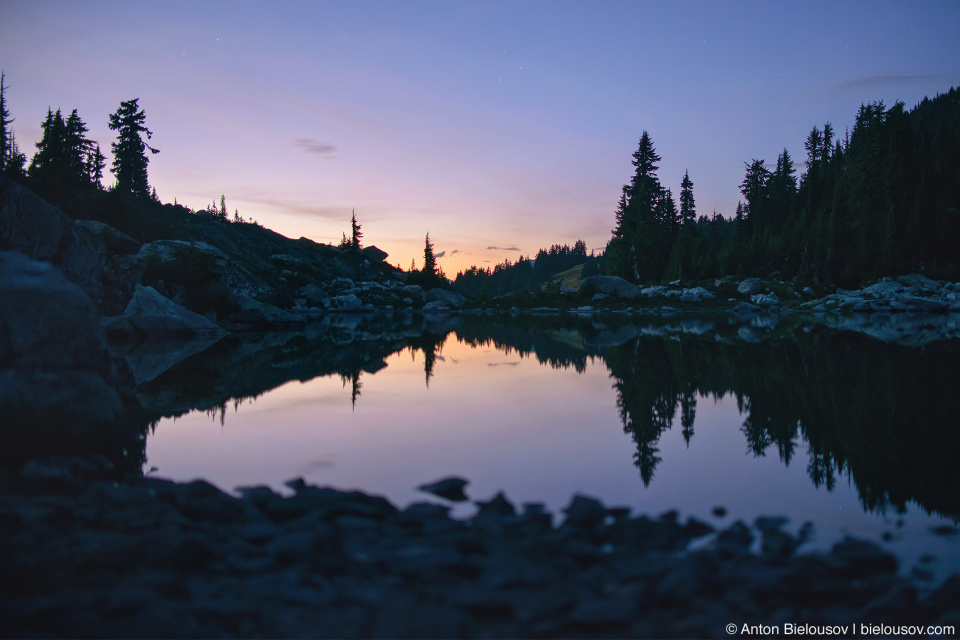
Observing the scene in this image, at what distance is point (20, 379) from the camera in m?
7.02

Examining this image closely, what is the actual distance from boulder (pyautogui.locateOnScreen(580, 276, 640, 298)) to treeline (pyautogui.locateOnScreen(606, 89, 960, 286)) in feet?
31.3

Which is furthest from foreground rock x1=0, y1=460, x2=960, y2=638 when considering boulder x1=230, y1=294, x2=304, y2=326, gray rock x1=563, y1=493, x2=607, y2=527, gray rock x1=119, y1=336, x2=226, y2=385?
boulder x1=230, y1=294, x2=304, y2=326

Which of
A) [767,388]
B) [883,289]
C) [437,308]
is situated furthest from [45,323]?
[883,289]

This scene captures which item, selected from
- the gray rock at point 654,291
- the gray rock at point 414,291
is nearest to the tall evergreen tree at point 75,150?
the gray rock at point 414,291

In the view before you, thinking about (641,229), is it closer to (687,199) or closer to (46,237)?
(687,199)

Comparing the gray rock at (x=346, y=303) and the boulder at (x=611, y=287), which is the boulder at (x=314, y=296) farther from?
the boulder at (x=611, y=287)

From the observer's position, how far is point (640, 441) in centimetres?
737

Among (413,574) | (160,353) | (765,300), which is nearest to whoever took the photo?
(413,574)

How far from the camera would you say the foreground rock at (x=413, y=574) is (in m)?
3.16

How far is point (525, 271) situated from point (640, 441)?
16327 centimetres

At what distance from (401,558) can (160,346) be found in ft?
61.9

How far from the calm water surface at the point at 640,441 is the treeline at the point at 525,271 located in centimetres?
14020

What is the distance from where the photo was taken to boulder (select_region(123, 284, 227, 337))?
23.6m

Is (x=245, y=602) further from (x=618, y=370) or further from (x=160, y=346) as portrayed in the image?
(x=160, y=346)
